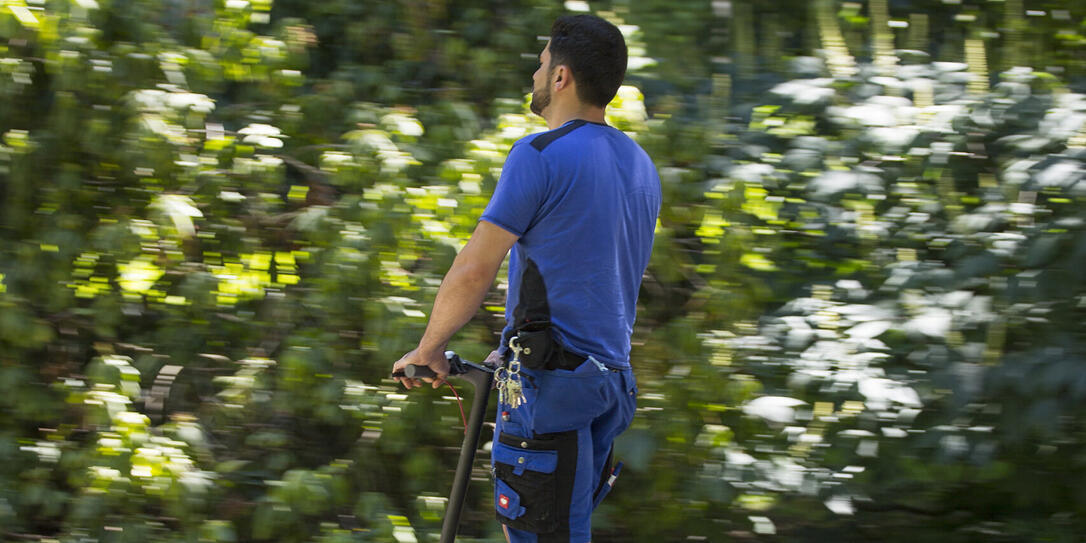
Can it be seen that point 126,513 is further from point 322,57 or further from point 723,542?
point 723,542

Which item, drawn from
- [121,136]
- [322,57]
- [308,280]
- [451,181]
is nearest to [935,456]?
[451,181]

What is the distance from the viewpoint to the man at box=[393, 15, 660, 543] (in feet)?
8.13

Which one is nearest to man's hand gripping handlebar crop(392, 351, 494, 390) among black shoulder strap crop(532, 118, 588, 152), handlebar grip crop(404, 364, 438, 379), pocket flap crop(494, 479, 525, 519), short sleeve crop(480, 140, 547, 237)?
handlebar grip crop(404, 364, 438, 379)

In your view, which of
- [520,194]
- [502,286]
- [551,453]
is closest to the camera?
[520,194]

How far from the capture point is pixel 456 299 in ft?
A: 8.18

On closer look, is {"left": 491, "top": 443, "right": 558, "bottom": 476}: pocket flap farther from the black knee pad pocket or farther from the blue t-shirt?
the blue t-shirt

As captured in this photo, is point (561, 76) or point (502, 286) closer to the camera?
point (561, 76)

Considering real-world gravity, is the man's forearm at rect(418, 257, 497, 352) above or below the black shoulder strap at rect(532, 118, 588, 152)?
below

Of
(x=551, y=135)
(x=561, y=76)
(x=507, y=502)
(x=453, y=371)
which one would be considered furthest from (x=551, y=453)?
(x=561, y=76)

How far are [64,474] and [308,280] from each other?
1.24 m

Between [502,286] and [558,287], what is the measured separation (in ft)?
3.40

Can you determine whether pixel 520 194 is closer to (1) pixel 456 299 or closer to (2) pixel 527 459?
(1) pixel 456 299

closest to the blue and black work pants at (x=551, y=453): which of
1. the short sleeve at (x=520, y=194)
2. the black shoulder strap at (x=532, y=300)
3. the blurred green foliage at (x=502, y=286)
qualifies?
the black shoulder strap at (x=532, y=300)

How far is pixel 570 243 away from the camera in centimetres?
250
